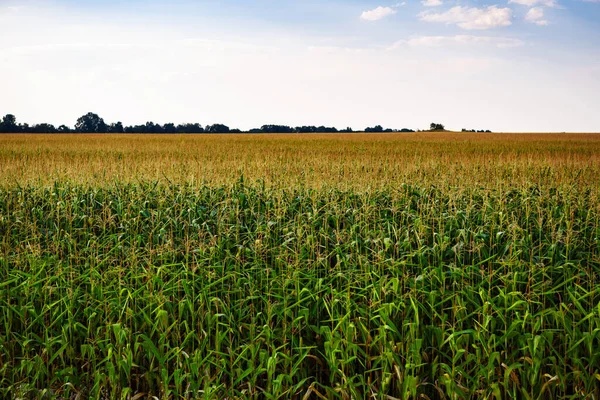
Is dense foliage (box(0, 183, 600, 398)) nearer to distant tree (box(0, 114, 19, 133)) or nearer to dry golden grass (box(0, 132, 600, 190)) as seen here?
dry golden grass (box(0, 132, 600, 190))

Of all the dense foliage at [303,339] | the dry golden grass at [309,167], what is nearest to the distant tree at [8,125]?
the dry golden grass at [309,167]

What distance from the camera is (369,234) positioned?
269 inches

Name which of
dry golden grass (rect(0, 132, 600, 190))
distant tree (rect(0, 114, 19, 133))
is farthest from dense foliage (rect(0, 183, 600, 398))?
distant tree (rect(0, 114, 19, 133))

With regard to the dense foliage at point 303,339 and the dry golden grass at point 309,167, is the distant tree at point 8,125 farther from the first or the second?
the dense foliage at point 303,339

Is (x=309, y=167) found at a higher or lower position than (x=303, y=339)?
higher

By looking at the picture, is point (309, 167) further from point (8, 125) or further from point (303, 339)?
point (8, 125)

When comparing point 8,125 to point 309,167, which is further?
point 8,125

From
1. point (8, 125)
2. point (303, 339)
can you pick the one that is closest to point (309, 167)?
point (303, 339)

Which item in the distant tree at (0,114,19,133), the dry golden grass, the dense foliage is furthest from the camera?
the distant tree at (0,114,19,133)

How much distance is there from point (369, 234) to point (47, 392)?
4177 mm

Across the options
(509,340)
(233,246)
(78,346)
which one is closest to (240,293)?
(233,246)

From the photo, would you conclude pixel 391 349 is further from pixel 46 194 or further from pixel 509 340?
pixel 46 194

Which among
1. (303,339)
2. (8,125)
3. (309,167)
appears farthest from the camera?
(8,125)

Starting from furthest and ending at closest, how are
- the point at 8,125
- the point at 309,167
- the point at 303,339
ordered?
the point at 8,125
the point at 309,167
the point at 303,339
